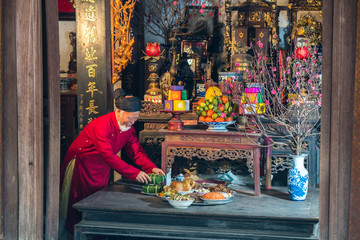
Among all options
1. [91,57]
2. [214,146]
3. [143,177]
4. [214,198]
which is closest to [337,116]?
[214,198]

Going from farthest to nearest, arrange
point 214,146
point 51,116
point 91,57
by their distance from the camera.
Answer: point 91,57, point 214,146, point 51,116

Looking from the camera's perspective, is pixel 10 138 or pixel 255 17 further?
pixel 255 17

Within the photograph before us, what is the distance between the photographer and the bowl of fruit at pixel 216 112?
393 cm

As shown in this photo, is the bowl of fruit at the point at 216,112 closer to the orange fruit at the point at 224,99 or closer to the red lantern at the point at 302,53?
the orange fruit at the point at 224,99

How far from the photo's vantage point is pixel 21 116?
3102 millimetres

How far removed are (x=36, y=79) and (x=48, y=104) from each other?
0.22m

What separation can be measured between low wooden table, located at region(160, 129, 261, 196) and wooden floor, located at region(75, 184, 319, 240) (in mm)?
339

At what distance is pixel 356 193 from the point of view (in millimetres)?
2531

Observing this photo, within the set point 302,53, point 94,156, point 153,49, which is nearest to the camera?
point 94,156

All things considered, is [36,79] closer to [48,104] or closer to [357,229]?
[48,104]

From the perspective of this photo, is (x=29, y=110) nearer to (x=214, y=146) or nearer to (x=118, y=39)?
(x=214, y=146)

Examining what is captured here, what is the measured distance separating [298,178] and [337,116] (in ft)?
3.76

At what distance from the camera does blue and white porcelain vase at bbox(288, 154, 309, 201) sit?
12.1 ft

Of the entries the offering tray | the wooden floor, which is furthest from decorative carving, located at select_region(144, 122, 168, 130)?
the offering tray
